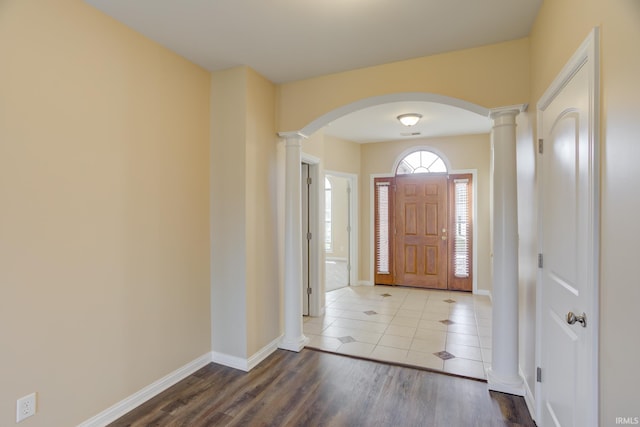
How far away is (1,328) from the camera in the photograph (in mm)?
1660

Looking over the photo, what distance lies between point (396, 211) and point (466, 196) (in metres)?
1.24

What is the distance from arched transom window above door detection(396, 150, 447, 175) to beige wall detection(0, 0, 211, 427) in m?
4.20

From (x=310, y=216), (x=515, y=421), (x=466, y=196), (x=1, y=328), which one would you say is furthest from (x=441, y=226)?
(x=1, y=328)

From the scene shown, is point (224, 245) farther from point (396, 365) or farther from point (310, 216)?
Answer: point (396, 365)

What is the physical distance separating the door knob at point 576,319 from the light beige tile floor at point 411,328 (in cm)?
156

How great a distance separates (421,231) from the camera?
598cm

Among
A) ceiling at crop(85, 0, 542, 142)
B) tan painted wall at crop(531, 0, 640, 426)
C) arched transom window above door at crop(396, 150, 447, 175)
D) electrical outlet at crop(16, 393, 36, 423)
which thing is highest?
ceiling at crop(85, 0, 542, 142)

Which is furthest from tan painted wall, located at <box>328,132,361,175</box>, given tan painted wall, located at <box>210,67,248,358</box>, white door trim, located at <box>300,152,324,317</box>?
tan painted wall, located at <box>210,67,248,358</box>

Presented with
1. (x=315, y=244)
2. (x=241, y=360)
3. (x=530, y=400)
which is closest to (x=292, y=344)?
(x=241, y=360)

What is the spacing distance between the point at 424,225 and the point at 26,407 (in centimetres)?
552

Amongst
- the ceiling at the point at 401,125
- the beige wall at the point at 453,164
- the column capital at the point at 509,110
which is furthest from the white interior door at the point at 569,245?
the beige wall at the point at 453,164

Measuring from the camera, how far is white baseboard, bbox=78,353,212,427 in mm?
2115

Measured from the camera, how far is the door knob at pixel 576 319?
137 centimetres

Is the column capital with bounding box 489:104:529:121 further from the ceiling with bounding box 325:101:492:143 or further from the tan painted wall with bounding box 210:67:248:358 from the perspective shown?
the tan painted wall with bounding box 210:67:248:358
